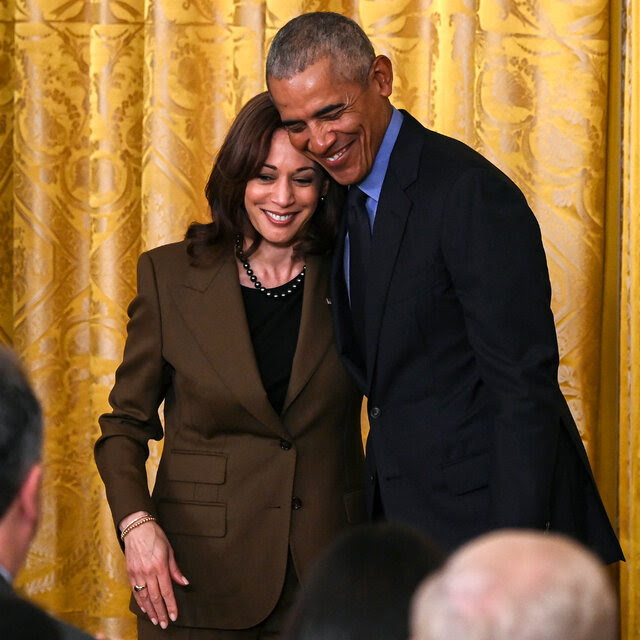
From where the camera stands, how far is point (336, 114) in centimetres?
220

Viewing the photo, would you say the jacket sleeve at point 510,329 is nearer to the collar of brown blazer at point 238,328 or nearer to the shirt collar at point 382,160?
the shirt collar at point 382,160

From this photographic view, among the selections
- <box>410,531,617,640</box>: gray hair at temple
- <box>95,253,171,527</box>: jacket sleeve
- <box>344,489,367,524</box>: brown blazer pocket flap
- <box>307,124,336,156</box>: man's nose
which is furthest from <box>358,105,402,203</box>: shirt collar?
<box>410,531,617,640</box>: gray hair at temple

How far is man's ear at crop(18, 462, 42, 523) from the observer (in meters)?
1.15

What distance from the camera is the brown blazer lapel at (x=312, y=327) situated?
2352 millimetres

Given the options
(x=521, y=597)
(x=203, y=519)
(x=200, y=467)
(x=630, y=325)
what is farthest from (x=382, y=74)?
(x=521, y=597)

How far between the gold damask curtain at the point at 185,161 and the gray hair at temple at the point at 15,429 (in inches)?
92.9

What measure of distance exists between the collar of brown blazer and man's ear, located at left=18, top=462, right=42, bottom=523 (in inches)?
45.8

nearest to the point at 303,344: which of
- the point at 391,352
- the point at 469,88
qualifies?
the point at 391,352

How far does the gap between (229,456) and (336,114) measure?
750 millimetres

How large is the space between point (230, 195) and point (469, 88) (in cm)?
126

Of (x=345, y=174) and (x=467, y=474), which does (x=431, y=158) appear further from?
(x=467, y=474)

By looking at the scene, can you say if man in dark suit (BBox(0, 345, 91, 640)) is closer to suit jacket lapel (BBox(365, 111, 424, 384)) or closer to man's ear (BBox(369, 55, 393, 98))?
suit jacket lapel (BBox(365, 111, 424, 384))

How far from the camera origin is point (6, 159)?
364 centimetres

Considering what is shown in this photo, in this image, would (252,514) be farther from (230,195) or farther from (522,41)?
(522,41)
